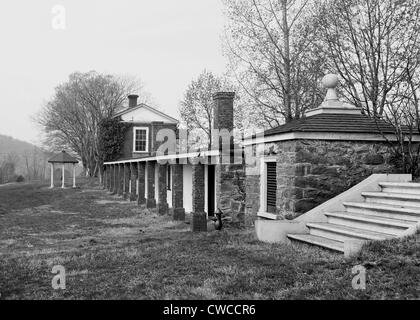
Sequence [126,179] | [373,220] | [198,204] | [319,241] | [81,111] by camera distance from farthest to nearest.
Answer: [81,111] < [126,179] < [198,204] < [319,241] < [373,220]

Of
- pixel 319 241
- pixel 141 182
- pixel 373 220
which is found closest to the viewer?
pixel 373 220

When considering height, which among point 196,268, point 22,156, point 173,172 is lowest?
point 196,268

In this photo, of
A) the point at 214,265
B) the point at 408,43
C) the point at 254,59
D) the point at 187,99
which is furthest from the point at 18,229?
the point at 187,99

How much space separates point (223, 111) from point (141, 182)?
31.0ft

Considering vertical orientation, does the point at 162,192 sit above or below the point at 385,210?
below

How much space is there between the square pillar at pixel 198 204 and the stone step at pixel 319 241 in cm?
383

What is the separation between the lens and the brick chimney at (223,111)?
550 inches

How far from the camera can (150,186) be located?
20.7m

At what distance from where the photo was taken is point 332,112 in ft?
36.4

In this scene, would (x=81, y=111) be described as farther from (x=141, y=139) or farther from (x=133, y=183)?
(x=133, y=183)

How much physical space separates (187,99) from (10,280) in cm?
2841

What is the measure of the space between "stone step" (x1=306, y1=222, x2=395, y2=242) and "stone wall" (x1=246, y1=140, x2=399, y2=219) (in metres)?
0.62

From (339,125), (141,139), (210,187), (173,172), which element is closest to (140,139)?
(141,139)
